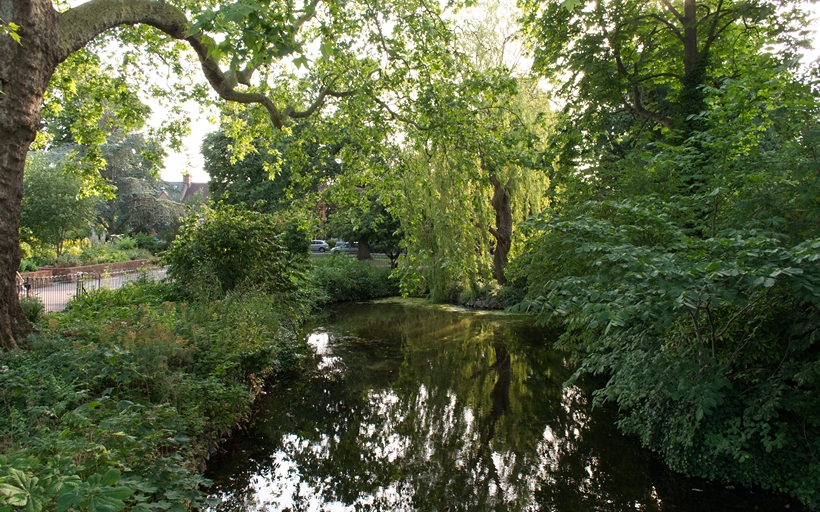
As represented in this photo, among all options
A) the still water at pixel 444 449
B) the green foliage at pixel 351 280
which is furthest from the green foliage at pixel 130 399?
the green foliage at pixel 351 280

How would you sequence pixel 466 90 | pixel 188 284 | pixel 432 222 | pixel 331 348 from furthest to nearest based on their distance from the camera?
pixel 432 222 → pixel 331 348 → pixel 188 284 → pixel 466 90

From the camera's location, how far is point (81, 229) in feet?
72.0

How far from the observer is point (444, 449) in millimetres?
6199

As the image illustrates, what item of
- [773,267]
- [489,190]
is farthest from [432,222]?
[773,267]

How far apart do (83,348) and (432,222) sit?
11978 millimetres

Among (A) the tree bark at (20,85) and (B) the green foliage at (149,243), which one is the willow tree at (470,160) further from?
(B) the green foliage at (149,243)

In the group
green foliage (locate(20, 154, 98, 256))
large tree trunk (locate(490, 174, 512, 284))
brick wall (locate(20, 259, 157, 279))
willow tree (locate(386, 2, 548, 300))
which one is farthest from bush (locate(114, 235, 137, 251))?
large tree trunk (locate(490, 174, 512, 284))

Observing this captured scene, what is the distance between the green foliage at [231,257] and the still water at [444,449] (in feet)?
6.46

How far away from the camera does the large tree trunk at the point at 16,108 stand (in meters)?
5.27

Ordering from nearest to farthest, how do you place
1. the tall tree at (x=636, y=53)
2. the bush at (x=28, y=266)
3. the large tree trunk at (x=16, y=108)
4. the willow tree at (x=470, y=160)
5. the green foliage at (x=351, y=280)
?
the large tree trunk at (x=16, y=108) → the willow tree at (x=470, y=160) → the tall tree at (x=636, y=53) → the bush at (x=28, y=266) → the green foliage at (x=351, y=280)

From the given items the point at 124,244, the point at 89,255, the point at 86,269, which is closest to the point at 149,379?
the point at 86,269

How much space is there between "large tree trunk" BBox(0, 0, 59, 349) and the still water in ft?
9.11

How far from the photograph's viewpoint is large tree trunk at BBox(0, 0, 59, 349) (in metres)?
5.27

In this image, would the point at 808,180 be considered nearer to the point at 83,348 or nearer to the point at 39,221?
the point at 83,348
